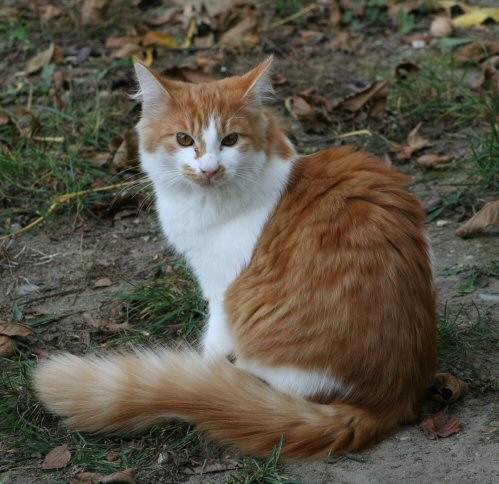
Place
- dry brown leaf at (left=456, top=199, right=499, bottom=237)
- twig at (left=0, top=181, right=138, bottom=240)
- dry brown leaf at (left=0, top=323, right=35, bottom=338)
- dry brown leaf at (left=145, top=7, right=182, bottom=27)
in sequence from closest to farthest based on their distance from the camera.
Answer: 1. dry brown leaf at (left=0, top=323, right=35, bottom=338)
2. dry brown leaf at (left=456, top=199, right=499, bottom=237)
3. twig at (left=0, top=181, right=138, bottom=240)
4. dry brown leaf at (left=145, top=7, right=182, bottom=27)

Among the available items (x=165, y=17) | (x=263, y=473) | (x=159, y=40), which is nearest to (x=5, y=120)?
(x=159, y=40)

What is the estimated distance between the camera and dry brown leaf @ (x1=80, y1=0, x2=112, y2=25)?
6188 millimetres

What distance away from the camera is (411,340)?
2.83 metres

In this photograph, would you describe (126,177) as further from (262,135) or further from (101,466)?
(101,466)

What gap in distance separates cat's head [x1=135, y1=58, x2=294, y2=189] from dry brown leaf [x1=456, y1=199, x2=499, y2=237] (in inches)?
48.2

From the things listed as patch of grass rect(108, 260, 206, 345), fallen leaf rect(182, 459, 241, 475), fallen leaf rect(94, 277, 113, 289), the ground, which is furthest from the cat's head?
fallen leaf rect(182, 459, 241, 475)

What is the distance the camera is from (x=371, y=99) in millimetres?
5066

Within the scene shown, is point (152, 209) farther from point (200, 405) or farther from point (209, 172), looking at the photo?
point (200, 405)

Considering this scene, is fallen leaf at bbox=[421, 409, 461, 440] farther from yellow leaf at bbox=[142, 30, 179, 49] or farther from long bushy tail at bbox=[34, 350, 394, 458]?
yellow leaf at bbox=[142, 30, 179, 49]

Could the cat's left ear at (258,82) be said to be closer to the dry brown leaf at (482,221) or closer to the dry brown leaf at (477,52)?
the dry brown leaf at (482,221)

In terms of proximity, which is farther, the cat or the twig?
the twig

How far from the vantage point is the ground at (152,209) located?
2.85 meters

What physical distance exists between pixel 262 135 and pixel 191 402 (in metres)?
1.09

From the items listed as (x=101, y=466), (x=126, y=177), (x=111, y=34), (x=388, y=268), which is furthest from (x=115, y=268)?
(x=111, y=34)
